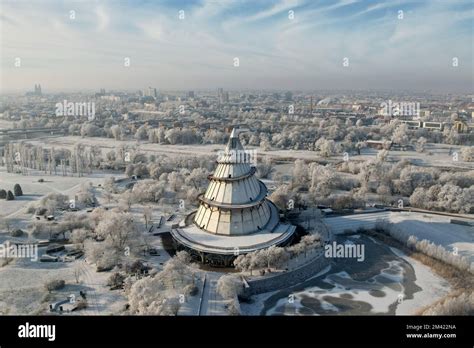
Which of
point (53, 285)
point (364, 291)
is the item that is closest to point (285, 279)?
point (364, 291)

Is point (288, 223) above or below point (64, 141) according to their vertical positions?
below

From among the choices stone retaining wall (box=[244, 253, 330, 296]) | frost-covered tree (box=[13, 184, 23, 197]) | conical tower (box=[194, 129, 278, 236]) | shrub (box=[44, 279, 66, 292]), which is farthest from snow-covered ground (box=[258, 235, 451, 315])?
frost-covered tree (box=[13, 184, 23, 197])

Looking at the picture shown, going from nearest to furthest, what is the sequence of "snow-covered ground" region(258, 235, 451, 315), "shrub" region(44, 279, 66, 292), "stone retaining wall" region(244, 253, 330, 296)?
"snow-covered ground" region(258, 235, 451, 315) < "shrub" region(44, 279, 66, 292) < "stone retaining wall" region(244, 253, 330, 296)

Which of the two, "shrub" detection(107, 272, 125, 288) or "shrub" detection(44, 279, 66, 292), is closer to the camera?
"shrub" detection(44, 279, 66, 292)

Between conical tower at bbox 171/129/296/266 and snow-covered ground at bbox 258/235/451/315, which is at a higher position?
conical tower at bbox 171/129/296/266

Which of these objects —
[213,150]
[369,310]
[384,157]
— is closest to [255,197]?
[369,310]

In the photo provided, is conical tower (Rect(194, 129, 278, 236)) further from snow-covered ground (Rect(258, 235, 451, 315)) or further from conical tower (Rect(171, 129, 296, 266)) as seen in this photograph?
snow-covered ground (Rect(258, 235, 451, 315))

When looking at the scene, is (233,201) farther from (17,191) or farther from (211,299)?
(17,191)

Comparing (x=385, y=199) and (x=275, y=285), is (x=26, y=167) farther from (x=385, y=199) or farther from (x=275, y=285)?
(x=385, y=199)
